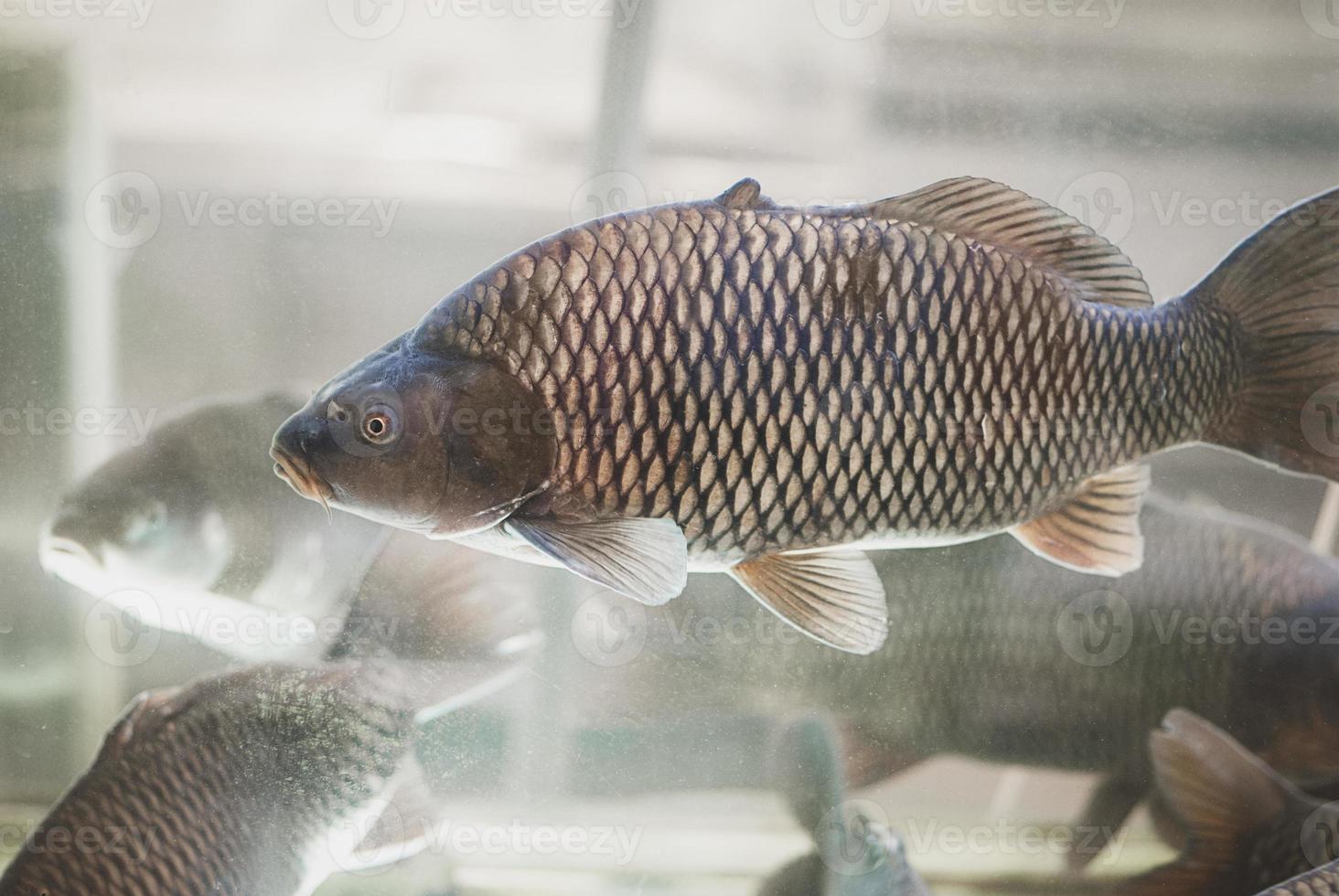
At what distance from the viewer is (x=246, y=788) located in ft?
3.26

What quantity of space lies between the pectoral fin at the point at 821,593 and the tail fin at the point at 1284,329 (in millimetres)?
451

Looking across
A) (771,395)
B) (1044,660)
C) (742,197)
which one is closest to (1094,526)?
(1044,660)

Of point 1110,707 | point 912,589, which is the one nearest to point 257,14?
point 912,589

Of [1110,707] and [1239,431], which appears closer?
[1239,431]

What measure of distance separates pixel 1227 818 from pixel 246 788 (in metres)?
1.19

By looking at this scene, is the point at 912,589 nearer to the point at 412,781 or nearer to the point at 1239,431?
the point at 1239,431

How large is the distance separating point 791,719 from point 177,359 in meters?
0.91

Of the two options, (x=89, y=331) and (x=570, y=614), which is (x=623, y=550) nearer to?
(x=570, y=614)

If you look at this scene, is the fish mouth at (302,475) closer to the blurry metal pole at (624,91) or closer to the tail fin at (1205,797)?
the blurry metal pole at (624,91)

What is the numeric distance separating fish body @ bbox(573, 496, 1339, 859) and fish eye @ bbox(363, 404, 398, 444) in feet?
1.44


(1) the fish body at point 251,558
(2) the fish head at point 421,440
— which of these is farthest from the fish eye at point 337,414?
(1) the fish body at point 251,558

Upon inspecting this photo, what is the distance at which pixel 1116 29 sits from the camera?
130 cm

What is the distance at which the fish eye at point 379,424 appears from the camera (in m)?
0.78

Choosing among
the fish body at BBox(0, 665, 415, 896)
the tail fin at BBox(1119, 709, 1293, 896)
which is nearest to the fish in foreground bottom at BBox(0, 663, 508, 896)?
the fish body at BBox(0, 665, 415, 896)
